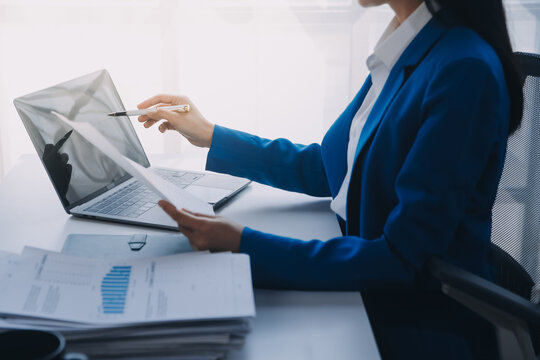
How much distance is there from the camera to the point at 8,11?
2254 mm

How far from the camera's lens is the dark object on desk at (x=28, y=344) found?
21.9 inches

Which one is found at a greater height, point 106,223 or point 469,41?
point 469,41

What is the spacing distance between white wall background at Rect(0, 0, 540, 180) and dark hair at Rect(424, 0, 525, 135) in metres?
1.45

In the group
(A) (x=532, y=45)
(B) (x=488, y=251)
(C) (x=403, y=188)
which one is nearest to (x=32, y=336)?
(C) (x=403, y=188)

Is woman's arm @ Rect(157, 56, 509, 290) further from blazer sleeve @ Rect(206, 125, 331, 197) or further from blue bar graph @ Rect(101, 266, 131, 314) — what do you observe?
blazer sleeve @ Rect(206, 125, 331, 197)

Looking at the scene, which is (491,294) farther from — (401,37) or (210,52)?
(210,52)

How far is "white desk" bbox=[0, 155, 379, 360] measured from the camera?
2.29 ft

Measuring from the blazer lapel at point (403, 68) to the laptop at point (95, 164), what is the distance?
13.9 inches

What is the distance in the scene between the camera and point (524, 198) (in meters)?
1.03

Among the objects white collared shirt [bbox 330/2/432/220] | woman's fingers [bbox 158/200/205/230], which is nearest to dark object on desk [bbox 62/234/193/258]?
woman's fingers [bbox 158/200/205/230]

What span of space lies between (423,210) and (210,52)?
170cm

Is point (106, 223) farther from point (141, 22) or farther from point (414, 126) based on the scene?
point (141, 22)

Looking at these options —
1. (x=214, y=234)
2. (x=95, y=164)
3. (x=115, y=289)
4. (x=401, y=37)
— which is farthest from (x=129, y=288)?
(x=401, y=37)

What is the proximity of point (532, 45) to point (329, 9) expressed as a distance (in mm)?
837
